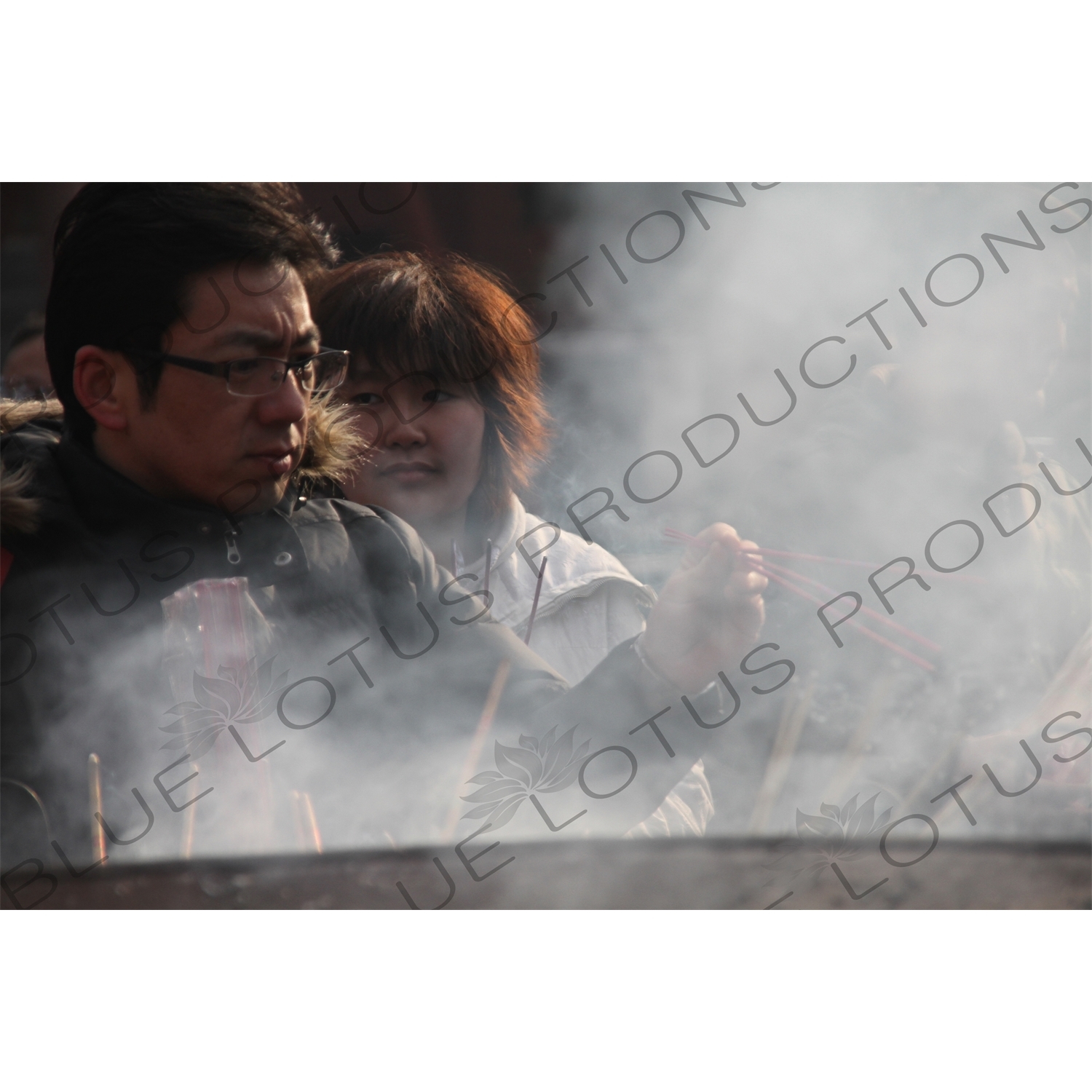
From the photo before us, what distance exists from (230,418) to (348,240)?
26 centimetres

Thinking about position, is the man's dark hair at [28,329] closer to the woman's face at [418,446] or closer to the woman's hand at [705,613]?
the woman's face at [418,446]

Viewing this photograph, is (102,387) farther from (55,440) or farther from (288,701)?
(288,701)

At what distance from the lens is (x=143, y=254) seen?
1029mm

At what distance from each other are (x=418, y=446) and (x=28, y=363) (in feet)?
1.56

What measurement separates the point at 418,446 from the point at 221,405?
0.74 feet

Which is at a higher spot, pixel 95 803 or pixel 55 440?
pixel 55 440

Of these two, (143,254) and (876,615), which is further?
(876,615)

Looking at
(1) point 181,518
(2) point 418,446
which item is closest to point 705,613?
(2) point 418,446

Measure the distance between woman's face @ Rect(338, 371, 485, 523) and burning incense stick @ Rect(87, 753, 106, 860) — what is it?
1.43ft

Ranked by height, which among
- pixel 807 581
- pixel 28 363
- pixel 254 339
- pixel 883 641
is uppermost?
pixel 28 363

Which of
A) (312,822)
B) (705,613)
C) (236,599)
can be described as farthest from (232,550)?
Result: (705,613)

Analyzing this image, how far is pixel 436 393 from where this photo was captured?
112 cm

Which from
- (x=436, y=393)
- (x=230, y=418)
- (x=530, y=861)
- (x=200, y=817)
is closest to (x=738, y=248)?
(x=436, y=393)

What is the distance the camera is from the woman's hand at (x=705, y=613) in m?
1.13
